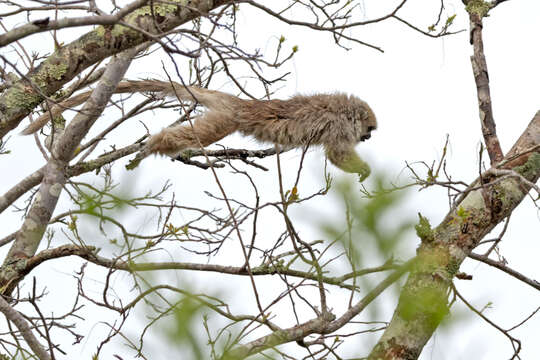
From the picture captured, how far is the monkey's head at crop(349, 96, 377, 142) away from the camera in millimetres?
7140

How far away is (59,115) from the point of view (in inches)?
228

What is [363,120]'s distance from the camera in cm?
730

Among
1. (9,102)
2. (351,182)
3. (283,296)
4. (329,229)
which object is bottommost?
(329,229)

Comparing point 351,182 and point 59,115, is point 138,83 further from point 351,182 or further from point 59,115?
point 351,182

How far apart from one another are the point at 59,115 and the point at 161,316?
4.89m

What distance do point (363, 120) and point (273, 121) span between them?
1181 mm

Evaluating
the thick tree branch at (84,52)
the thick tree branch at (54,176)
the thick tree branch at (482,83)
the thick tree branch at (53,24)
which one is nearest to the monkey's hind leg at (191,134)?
the thick tree branch at (54,176)

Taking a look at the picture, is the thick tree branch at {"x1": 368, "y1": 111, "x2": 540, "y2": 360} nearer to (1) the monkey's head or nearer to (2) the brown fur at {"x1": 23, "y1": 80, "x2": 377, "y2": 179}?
(2) the brown fur at {"x1": 23, "y1": 80, "x2": 377, "y2": 179}

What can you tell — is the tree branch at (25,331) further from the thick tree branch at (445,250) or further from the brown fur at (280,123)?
the brown fur at (280,123)

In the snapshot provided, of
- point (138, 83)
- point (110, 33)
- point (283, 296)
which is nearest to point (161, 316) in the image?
point (283, 296)

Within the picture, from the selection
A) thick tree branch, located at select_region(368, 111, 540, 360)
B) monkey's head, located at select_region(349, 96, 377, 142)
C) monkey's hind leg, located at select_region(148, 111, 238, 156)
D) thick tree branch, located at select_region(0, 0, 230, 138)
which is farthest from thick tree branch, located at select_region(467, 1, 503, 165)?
monkey's head, located at select_region(349, 96, 377, 142)

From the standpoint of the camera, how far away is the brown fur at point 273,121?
618cm

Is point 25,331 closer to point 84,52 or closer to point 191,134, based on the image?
point 84,52

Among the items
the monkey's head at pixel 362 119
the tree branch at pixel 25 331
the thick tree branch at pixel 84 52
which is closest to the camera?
the tree branch at pixel 25 331
